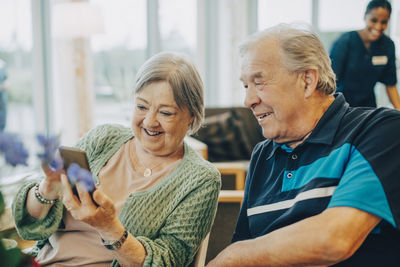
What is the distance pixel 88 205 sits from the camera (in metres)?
1.11

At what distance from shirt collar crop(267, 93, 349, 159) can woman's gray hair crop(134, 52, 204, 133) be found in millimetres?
440

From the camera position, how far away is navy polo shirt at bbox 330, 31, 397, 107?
143 inches

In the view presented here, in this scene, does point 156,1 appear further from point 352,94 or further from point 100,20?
point 352,94

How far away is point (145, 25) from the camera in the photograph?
6.33 m

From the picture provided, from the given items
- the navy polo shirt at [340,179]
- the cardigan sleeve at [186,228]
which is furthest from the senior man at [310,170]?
the cardigan sleeve at [186,228]

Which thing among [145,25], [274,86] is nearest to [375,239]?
[274,86]

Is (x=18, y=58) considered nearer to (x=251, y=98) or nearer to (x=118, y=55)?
(x=118, y=55)

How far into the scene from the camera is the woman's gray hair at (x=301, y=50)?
133 centimetres

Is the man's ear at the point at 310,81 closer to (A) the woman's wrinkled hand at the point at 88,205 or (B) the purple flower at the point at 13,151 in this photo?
(A) the woman's wrinkled hand at the point at 88,205

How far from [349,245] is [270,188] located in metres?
0.38

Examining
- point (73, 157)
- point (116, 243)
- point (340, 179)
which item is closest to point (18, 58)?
point (116, 243)

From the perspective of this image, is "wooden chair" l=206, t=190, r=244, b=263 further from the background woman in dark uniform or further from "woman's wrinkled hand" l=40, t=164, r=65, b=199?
the background woman in dark uniform

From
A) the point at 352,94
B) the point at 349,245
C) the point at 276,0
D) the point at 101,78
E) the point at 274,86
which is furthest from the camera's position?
the point at 276,0

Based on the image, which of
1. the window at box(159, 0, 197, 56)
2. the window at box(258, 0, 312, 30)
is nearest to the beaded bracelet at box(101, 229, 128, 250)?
the window at box(159, 0, 197, 56)
